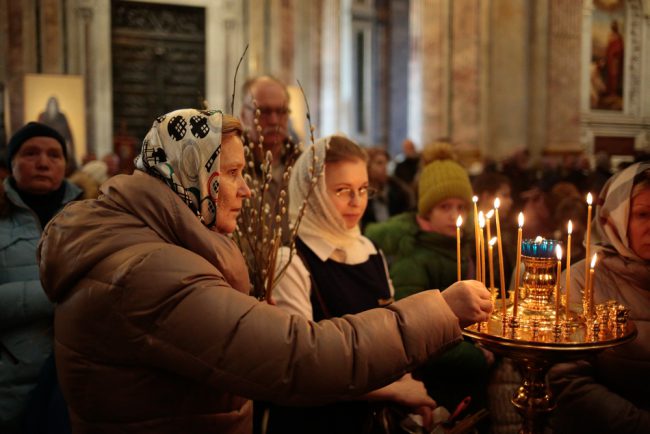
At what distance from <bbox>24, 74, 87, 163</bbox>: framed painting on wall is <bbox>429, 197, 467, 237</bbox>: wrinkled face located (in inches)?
296

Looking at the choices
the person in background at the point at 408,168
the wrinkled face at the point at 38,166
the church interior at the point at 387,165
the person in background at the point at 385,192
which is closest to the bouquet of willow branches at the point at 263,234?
the church interior at the point at 387,165

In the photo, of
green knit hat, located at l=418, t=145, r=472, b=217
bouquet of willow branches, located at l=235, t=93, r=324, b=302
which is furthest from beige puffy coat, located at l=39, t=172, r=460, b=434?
green knit hat, located at l=418, t=145, r=472, b=217

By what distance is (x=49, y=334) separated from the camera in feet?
9.32

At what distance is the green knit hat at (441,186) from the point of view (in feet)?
10.6

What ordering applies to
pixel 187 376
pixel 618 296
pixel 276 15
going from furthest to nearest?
1. pixel 276 15
2. pixel 618 296
3. pixel 187 376

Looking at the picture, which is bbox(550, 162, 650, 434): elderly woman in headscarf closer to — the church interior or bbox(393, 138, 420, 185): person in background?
the church interior

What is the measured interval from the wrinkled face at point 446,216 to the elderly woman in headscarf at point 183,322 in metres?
1.70

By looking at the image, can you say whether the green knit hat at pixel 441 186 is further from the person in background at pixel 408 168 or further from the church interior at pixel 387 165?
the person in background at pixel 408 168

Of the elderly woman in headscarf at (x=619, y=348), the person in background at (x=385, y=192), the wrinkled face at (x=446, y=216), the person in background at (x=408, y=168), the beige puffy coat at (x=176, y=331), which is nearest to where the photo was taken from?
the beige puffy coat at (x=176, y=331)

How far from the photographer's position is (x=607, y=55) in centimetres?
1609

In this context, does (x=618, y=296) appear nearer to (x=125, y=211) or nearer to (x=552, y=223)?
(x=125, y=211)

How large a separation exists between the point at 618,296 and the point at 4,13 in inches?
480

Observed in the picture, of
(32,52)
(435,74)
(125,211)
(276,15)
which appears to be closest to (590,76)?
(435,74)

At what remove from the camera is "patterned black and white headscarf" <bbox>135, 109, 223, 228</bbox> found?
5.11 feet
